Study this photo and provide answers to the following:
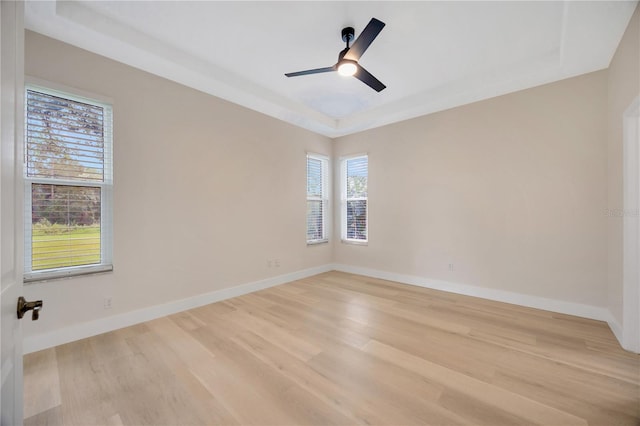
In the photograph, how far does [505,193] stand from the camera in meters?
3.56

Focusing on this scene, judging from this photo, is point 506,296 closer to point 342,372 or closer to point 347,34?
point 342,372

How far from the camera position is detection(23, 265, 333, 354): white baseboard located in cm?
235

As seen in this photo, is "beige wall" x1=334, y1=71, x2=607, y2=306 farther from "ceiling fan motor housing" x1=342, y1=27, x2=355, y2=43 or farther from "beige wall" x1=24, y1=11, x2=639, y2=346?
"ceiling fan motor housing" x1=342, y1=27, x2=355, y2=43

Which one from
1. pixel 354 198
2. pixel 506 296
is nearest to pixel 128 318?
pixel 354 198

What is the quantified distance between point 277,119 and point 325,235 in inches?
96.4

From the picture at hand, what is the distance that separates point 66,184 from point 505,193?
16.4 ft

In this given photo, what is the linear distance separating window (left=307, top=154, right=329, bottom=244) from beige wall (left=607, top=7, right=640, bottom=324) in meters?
3.98

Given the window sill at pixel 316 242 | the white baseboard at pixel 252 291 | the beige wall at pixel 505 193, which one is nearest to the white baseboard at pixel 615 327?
the white baseboard at pixel 252 291

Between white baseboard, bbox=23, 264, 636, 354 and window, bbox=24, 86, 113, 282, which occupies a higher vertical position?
window, bbox=24, 86, 113, 282

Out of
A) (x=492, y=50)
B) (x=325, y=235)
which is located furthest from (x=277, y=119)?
(x=492, y=50)

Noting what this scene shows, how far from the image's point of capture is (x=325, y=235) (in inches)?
216

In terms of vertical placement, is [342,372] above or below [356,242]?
below

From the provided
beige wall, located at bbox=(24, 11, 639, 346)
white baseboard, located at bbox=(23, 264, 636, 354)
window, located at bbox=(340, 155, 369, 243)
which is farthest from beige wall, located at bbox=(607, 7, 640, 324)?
window, located at bbox=(340, 155, 369, 243)

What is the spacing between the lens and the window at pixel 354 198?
516cm
